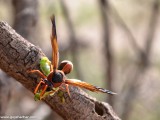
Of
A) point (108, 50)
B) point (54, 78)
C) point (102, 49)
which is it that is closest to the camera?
point (54, 78)

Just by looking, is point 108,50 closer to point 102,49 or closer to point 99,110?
point 102,49

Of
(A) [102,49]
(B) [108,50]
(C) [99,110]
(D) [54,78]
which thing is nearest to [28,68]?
(D) [54,78]

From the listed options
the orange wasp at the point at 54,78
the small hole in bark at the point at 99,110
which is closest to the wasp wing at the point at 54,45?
the orange wasp at the point at 54,78

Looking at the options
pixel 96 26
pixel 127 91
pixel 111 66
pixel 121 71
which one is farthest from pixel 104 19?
pixel 96 26

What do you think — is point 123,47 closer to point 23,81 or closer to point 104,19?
point 104,19

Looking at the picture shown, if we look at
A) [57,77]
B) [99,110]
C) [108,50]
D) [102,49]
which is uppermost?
[57,77]

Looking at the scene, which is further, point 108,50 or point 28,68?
point 108,50
